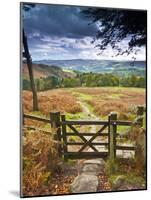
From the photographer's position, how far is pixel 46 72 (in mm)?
2715

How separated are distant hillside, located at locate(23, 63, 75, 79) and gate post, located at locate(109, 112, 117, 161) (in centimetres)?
38

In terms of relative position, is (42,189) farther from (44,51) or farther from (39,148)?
(44,51)

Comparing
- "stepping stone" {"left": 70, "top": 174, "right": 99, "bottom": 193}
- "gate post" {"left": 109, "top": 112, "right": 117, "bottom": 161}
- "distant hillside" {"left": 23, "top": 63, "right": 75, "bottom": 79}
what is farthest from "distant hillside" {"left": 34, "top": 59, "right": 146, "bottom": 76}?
"stepping stone" {"left": 70, "top": 174, "right": 99, "bottom": 193}

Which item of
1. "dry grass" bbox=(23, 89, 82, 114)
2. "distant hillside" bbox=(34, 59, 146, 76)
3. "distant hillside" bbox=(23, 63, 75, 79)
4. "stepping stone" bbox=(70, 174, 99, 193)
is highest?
"distant hillside" bbox=(34, 59, 146, 76)

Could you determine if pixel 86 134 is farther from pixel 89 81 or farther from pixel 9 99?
pixel 9 99

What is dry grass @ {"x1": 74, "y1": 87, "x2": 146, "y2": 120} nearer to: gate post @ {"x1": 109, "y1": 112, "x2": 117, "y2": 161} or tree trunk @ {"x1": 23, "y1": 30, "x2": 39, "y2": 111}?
gate post @ {"x1": 109, "y1": 112, "x2": 117, "y2": 161}

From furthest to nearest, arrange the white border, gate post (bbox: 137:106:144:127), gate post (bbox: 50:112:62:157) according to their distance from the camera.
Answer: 1. gate post (bbox: 137:106:144:127)
2. gate post (bbox: 50:112:62:157)
3. the white border

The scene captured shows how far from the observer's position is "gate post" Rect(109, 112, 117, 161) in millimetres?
2818

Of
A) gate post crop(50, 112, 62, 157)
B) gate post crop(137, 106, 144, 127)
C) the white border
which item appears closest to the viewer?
the white border

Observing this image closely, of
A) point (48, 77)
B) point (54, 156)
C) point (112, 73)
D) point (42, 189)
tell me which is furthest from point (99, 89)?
point (42, 189)

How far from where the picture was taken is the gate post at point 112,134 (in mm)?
2818

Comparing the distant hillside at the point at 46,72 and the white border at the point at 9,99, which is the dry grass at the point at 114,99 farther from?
the white border at the point at 9,99

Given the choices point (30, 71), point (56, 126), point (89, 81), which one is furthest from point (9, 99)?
point (89, 81)

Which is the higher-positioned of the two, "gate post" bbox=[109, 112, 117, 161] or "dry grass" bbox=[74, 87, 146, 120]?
"dry grass" bbox=[74, 87, 146, 120]
